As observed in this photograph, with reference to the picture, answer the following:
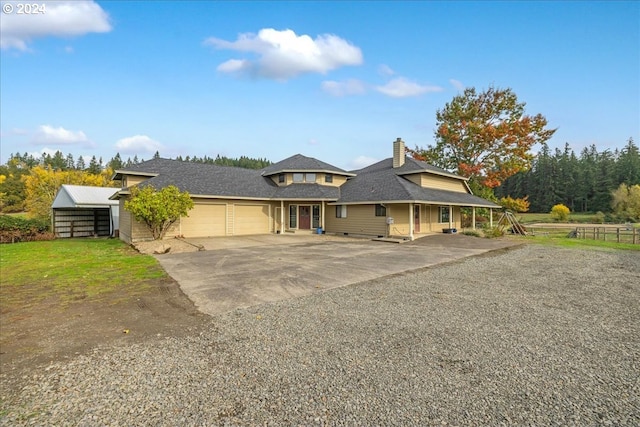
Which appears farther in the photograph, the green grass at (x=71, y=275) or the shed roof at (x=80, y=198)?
the shed roof at (x=80, y=198)

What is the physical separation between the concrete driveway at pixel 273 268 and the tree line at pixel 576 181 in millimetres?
59012

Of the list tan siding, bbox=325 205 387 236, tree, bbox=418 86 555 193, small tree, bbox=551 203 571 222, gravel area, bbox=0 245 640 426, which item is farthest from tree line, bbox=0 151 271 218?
small tree, bbox=551 203 571 222

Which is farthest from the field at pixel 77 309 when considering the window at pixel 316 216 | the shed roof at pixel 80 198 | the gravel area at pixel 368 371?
the window at pixel 316 216

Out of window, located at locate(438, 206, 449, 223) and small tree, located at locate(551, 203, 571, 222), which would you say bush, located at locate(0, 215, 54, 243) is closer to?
window, located at locate(438, 206, 449, 223)

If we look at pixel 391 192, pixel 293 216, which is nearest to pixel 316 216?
pixel 293 216

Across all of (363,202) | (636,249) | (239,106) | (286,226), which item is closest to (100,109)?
(239,106)

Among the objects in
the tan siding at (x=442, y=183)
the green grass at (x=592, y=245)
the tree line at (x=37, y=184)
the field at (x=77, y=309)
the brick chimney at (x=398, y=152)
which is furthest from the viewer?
the tree line at (x=37, y=184)

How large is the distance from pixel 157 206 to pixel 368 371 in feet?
46.6

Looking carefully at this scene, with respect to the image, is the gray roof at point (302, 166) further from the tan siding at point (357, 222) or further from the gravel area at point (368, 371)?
the gravel area at point (368, 371)

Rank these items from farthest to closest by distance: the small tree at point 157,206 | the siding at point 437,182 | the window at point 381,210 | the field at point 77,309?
the siding at point 437,182, the window at point 381,210, the small tree at point 157,206, the field at point 77,309

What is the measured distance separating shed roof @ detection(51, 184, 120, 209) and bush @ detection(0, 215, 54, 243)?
2.03 meters

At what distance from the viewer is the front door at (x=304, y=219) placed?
73.4ft

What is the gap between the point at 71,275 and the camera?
8422 millimetres

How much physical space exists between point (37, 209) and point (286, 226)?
25668mm
